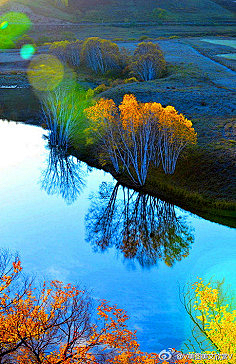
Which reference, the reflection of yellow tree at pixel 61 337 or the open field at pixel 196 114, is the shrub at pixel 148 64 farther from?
the reflection of yellow tree at pixel 61 337

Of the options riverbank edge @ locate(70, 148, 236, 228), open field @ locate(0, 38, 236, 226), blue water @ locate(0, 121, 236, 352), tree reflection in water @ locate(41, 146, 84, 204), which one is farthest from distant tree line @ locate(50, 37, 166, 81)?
blue water @ locate(0, 121, 236, 352)

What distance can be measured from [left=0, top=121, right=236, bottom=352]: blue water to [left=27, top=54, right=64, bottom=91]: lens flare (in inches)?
2940

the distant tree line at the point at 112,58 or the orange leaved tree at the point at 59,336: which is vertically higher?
the distant tree line at the point at 112,58

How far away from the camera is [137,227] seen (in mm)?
47094

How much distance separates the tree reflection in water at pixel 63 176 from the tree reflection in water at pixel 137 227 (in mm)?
4305

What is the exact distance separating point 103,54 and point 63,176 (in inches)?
3241

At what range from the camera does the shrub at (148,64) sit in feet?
370

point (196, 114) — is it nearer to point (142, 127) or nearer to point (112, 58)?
point (142, 127)

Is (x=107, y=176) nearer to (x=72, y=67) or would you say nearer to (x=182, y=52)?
(x=72, y=67)

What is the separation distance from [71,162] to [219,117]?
33420 millimetres

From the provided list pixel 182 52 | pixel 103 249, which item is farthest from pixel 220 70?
pixel 103 249

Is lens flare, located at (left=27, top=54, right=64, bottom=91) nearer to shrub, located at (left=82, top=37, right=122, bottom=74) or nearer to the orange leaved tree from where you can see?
shrub, located at (left=82, top=37, right=122, bottom=74)

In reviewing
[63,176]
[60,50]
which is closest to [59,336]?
[63,176]

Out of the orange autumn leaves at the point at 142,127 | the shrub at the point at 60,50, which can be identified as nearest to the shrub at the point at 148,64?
the shrub at the point at 60,50
